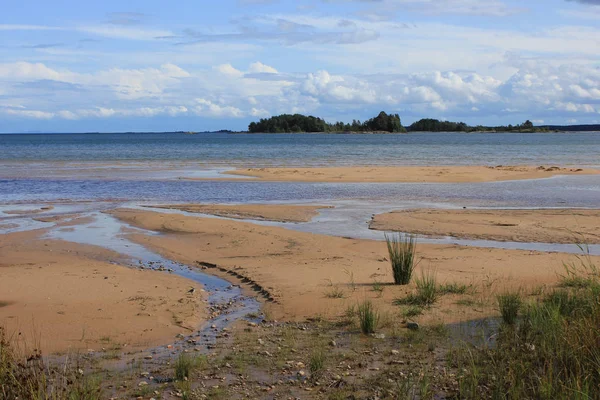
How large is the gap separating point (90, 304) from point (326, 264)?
14.2 feet

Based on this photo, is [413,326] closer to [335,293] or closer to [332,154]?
[335,293]

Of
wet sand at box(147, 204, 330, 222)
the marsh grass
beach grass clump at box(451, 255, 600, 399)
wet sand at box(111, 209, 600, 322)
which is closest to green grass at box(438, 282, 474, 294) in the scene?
wet sand at box(111, 209, 600, 322)

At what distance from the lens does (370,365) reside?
6727 millimetres

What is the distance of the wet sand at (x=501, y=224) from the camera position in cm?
1493

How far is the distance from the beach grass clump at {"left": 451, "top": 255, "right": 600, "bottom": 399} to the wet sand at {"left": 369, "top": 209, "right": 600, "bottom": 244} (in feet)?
25.4

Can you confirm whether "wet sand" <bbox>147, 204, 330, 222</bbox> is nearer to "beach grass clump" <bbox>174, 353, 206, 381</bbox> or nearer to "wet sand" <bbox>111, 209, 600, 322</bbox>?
"wet sand" <bbox>111, 209, 600, 322</bbox>

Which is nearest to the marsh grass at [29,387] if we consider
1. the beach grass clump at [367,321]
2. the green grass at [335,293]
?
the beach grass clump at [367,321]

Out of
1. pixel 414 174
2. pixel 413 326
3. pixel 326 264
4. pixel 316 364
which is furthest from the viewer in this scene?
pixel 414 174

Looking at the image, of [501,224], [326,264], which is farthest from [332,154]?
[326,264]

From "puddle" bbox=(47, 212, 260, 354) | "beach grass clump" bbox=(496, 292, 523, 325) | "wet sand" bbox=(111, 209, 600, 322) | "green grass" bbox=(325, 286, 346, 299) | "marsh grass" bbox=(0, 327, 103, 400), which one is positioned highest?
"marsh grass" bbox=(0, 327, 103, 400)

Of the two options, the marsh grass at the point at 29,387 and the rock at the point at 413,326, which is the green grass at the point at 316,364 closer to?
the rock at the point at 413,326

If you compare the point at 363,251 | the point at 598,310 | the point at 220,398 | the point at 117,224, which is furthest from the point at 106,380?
the point at 117,224

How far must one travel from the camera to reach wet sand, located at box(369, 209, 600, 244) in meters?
14.9

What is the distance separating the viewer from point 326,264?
468 inches
